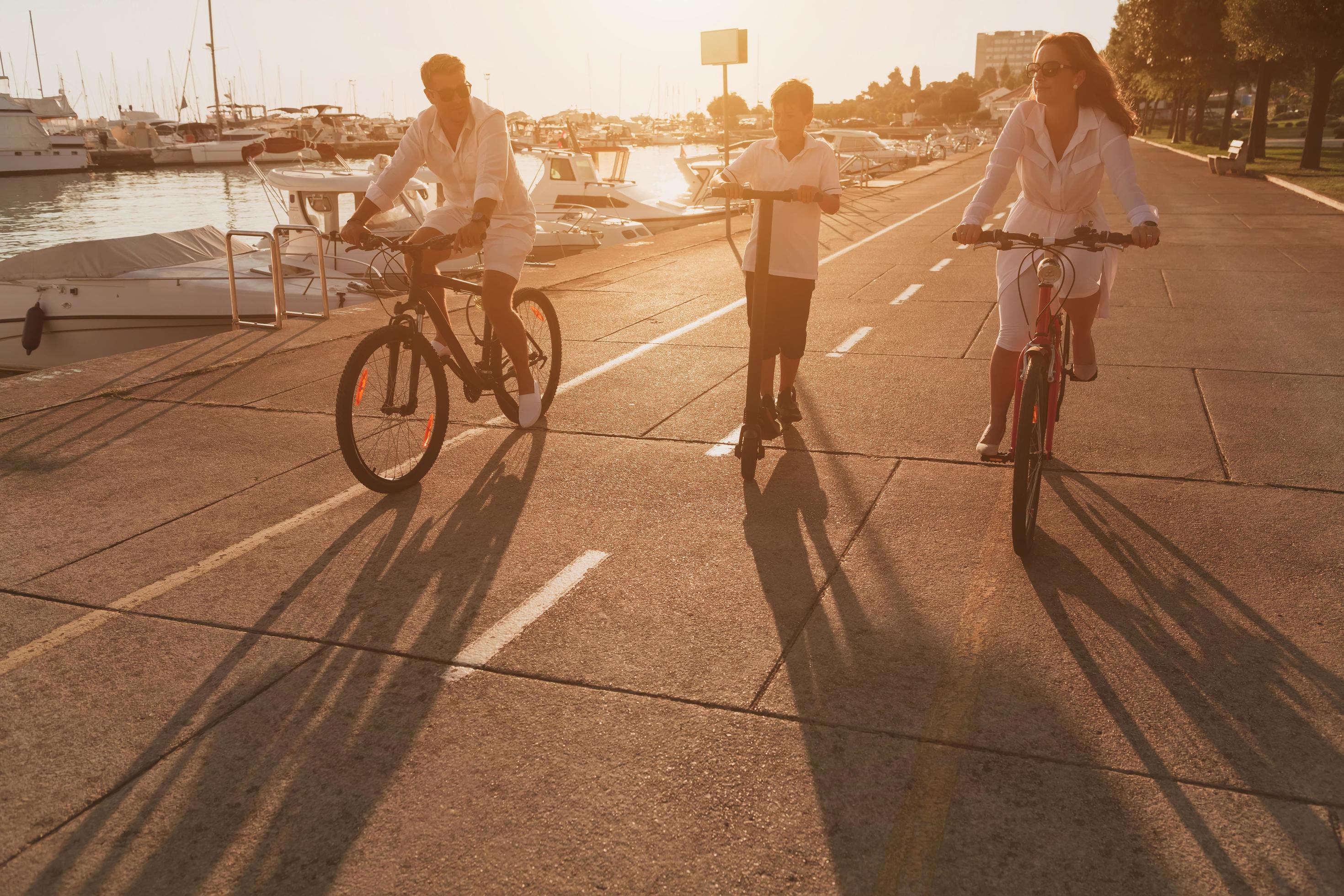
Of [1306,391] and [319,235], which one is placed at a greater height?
[319,235]

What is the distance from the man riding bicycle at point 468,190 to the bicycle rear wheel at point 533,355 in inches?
5.2

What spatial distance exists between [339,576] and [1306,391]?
21.3ft

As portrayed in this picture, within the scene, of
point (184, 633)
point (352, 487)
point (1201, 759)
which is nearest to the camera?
point (1201, 759)

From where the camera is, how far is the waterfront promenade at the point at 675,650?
9.78 feet

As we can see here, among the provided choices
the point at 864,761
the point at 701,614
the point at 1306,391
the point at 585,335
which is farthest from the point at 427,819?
the point at 585,335

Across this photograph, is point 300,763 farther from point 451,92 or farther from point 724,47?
point 724,47

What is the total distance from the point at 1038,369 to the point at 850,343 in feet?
16.9

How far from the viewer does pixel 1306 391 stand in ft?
25.7

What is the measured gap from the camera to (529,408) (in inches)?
269

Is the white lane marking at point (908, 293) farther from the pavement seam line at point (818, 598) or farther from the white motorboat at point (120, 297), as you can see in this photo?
the white motorboat at point (120, 297)

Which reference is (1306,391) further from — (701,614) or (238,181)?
(238,181)

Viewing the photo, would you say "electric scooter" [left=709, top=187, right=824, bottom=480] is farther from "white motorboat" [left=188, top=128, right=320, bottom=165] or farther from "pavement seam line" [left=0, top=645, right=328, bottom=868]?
"white motorboat" [left=188, top=128, right=320, bottom=165]

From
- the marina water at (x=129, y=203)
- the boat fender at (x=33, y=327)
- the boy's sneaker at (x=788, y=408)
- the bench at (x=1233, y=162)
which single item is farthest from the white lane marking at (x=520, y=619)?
the bench at (x=1233, y=162)

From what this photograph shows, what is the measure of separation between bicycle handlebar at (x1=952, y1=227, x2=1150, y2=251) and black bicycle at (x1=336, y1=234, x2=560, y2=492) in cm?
262
